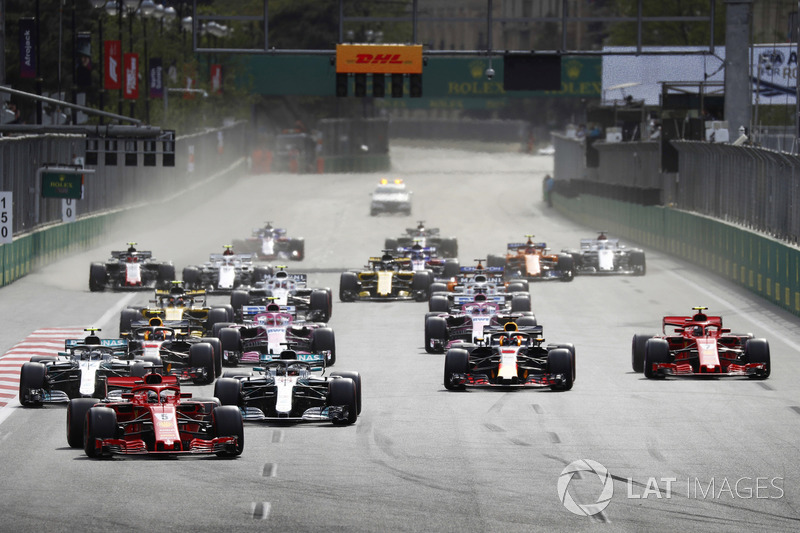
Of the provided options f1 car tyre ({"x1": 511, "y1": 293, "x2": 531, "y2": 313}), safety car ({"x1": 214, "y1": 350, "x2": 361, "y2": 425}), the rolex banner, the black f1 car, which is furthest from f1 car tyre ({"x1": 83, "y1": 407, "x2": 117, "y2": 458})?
the rolex banner

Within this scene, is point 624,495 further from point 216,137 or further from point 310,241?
point 216,137

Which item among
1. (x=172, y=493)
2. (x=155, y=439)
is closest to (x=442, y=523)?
(x=172, y=493)

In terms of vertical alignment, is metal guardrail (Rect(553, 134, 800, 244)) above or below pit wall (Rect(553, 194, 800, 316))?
above

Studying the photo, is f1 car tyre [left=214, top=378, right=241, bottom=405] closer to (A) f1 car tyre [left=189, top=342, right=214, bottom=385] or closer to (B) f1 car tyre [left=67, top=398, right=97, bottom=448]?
(B) f1 car tyre [left=67, top=398, right=97, bottom=448]

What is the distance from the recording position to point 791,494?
16969mm

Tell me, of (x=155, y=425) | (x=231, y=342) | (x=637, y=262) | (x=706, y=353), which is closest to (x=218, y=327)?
(x=231, y=342)

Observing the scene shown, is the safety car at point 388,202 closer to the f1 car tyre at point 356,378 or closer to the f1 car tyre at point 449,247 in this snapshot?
the f1 car tyre at point 449,247

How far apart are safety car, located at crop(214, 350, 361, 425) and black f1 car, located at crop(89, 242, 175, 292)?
58.9 ft

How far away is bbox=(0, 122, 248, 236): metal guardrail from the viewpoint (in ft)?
140

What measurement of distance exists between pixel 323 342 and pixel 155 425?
7.33 metres

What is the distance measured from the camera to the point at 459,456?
19109 mm

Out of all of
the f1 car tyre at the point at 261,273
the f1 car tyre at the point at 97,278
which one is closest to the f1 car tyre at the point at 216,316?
the f1 car tyre at the point at 261,273

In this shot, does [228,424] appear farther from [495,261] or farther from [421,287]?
[495,261]

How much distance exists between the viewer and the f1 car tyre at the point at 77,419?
19047 millimetres
